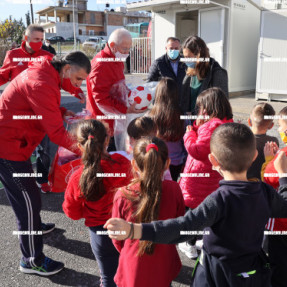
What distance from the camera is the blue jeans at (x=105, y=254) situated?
211 cm

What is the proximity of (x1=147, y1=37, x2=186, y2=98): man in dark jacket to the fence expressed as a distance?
9416mm

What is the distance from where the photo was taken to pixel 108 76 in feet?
10.1

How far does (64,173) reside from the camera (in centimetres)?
245

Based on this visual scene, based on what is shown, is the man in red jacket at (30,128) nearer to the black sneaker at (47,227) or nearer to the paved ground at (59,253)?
the paved ground at (59,253)

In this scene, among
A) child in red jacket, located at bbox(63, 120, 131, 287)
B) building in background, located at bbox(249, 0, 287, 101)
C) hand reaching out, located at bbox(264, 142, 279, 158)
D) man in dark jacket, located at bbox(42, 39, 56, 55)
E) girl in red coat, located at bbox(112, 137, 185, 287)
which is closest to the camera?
girl in red coat, located at bbox(112, 137, 185, 287)

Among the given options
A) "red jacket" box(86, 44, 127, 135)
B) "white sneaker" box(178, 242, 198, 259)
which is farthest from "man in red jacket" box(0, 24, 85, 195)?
"white sneaker" box(178, 242, 198, 259)

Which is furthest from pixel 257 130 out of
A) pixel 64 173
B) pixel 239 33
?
pixel 239 33

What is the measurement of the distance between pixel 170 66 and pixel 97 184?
2597 millimetres

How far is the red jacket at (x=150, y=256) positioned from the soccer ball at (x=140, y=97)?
153 cm

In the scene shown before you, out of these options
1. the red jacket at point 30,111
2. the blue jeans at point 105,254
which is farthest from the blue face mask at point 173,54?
the blue jeans at point 105,254

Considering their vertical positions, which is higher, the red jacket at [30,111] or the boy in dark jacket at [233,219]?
the red jacket at [30,111]

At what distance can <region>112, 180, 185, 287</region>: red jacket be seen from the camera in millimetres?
1664

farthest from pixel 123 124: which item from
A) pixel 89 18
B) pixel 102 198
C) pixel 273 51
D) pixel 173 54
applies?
pixel 89 18

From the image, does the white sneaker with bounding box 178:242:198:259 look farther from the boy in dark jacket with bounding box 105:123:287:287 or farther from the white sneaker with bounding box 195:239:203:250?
the boy in dark jacket with bounding box 105:123:287:287
